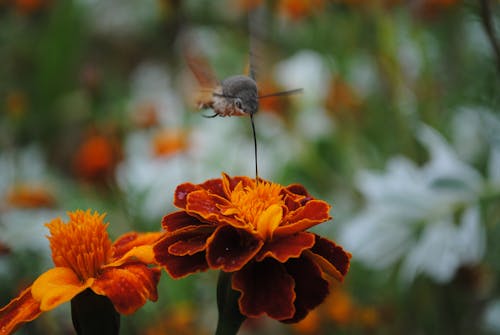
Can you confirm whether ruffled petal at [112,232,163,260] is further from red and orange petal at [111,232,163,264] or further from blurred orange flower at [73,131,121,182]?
blurred orange flower at [73,131,121,182]

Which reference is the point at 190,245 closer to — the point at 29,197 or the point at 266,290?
the point at 266,290

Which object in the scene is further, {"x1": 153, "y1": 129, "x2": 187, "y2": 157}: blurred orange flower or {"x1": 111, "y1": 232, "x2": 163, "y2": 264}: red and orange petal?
{"x1": 153, "y1": 129, "x2": 187, "y2": 157}: blurred orange flower

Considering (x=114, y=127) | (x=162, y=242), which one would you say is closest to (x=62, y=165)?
(x=114, y=127)

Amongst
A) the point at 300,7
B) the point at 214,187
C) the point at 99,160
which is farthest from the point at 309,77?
the point at 214,187

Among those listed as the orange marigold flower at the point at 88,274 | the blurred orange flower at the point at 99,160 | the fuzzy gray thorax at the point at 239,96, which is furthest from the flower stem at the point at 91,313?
the blurred orange flower at the point at 99,160

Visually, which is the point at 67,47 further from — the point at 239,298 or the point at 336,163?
the point at 239,298

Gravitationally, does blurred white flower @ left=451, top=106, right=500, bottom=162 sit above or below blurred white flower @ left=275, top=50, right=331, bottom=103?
above

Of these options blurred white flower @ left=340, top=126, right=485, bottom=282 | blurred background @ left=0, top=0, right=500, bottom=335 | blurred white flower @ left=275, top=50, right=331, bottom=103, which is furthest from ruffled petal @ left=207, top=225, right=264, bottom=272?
blurred white flower @ left=275, top=50, right=331, bottom=103
